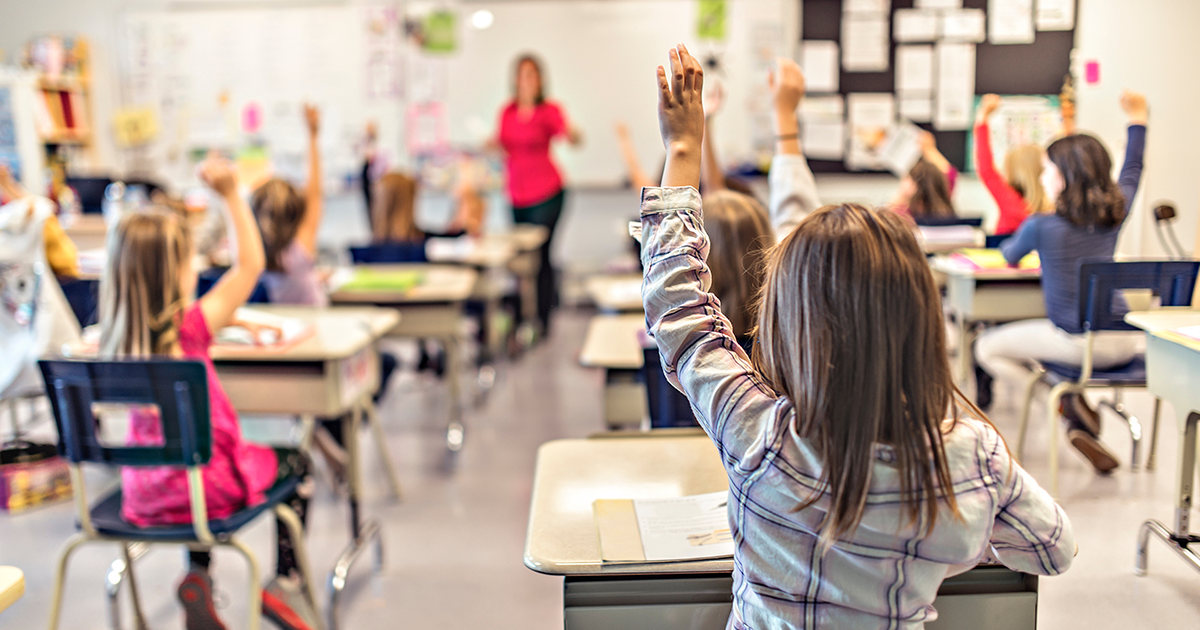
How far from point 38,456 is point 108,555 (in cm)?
65

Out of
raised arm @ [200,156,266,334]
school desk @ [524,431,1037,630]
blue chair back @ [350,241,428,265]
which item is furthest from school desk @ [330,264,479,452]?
school desk @ [524,431,1037,630]

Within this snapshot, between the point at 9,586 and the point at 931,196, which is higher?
the point at 931,196

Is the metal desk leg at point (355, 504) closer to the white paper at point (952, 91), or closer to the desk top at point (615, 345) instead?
the desk top at point (615, 345)

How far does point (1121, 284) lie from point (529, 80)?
11.5ft

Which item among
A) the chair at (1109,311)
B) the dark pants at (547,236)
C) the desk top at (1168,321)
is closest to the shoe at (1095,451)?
the chair at (1109,311)

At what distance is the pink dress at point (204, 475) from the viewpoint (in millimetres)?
1797

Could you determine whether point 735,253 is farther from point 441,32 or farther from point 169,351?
point 441,32

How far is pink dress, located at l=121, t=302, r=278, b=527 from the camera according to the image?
180 centimetres

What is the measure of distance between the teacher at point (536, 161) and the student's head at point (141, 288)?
3.35 m

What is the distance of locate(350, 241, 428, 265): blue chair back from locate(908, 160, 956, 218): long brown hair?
2290mm

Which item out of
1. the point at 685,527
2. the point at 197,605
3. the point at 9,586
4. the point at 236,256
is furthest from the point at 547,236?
the point at 9,586

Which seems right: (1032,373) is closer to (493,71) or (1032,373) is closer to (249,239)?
(249,239)

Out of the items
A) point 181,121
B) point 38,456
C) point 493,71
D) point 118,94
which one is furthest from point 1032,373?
point 118,94

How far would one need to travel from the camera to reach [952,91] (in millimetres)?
5273
